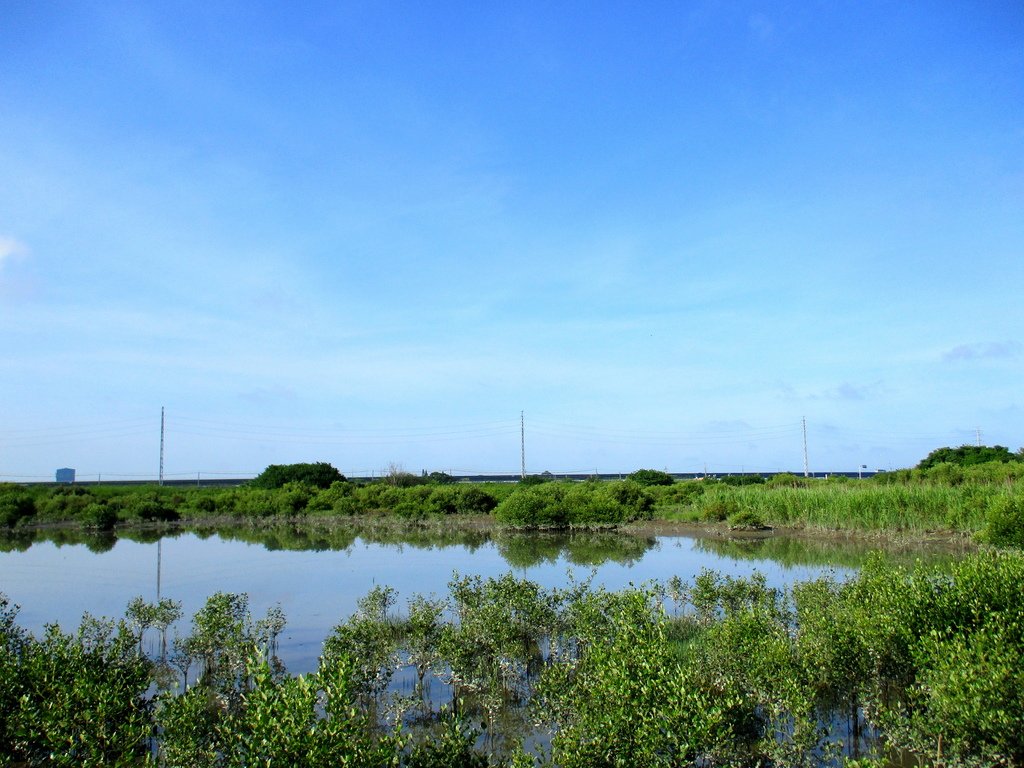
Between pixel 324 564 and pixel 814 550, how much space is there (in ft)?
76.3

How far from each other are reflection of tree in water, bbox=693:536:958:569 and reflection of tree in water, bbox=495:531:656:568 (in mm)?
3844

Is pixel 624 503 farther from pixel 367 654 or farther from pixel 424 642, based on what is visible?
pixel 367 654

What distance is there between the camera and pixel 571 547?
39.4m

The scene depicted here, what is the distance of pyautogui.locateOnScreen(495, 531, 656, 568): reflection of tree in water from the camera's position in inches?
1355

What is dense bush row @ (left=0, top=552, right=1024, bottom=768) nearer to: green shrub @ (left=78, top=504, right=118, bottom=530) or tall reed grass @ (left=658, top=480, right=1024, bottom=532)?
tall reed grass @ (left=658, top=480, right=1024, bottom=532)

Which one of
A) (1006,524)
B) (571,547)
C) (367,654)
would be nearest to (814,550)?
(1006,524)

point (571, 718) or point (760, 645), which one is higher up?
point (760, 645)

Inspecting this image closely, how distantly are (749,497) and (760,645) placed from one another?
3743 centimetres

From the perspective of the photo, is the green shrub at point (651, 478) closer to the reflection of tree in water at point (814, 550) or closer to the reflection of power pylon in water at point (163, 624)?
the reflection of tree in water at point (814, 550)

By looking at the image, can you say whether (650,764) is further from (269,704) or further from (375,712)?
(375,712)

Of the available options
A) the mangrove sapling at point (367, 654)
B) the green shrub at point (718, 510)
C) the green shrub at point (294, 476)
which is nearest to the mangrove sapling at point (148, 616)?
the mangrove sapling at point (367, 654)

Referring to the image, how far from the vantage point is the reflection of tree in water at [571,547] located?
34406 mm

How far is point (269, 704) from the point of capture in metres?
6.99

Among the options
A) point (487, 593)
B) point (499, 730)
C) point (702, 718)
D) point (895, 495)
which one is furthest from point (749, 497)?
point (702, 718)
